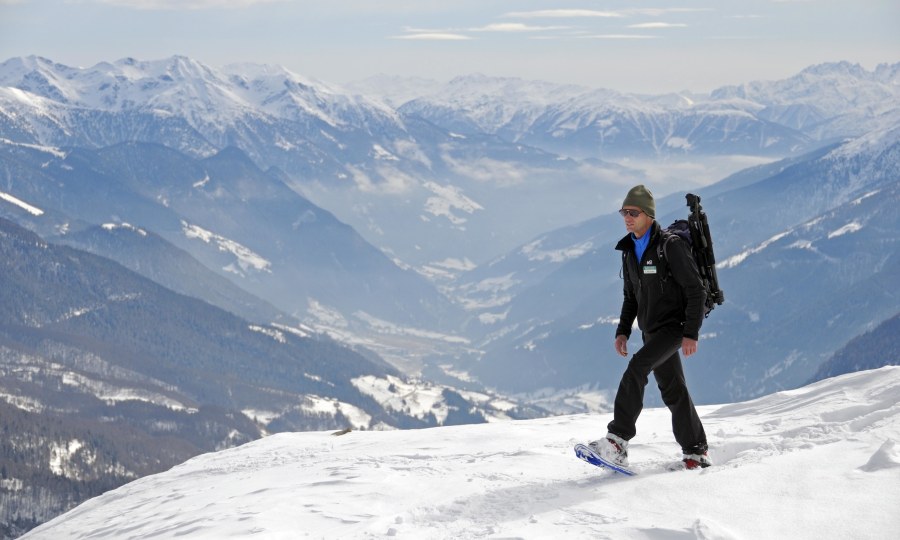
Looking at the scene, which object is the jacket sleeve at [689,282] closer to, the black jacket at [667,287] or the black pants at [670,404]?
the black jacket at [667,287]

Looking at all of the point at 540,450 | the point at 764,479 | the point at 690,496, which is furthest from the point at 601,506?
the point at 540,450

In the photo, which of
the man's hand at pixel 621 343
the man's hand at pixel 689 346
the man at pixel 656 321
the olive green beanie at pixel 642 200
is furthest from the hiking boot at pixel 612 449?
the olive green beanie at pixel 642 200

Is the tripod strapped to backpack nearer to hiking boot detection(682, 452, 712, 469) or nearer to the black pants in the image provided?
the black pants

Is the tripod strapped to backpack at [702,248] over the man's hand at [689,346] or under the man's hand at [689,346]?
over

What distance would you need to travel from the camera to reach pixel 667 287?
1507 centimetres

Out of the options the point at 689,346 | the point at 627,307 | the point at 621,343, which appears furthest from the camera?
the point at 621,343

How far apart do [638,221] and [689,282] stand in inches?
50.9

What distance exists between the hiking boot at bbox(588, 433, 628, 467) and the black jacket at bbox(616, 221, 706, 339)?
191cm

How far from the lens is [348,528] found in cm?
1441

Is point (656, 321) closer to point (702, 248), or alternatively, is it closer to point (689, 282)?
point (689, 282)

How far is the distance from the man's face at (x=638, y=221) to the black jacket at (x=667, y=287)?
134mm

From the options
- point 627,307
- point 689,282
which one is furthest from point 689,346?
point 627,307

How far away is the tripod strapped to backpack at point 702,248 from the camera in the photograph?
49.2 feet

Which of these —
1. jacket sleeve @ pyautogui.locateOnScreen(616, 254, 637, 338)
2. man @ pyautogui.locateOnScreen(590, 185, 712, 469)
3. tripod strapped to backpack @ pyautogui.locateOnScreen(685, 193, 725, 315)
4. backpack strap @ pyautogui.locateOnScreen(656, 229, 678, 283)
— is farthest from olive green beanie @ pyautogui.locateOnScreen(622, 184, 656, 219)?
jacket sleeve @ pyautogui.locateOnScreen(616, 254, 637, 338)
